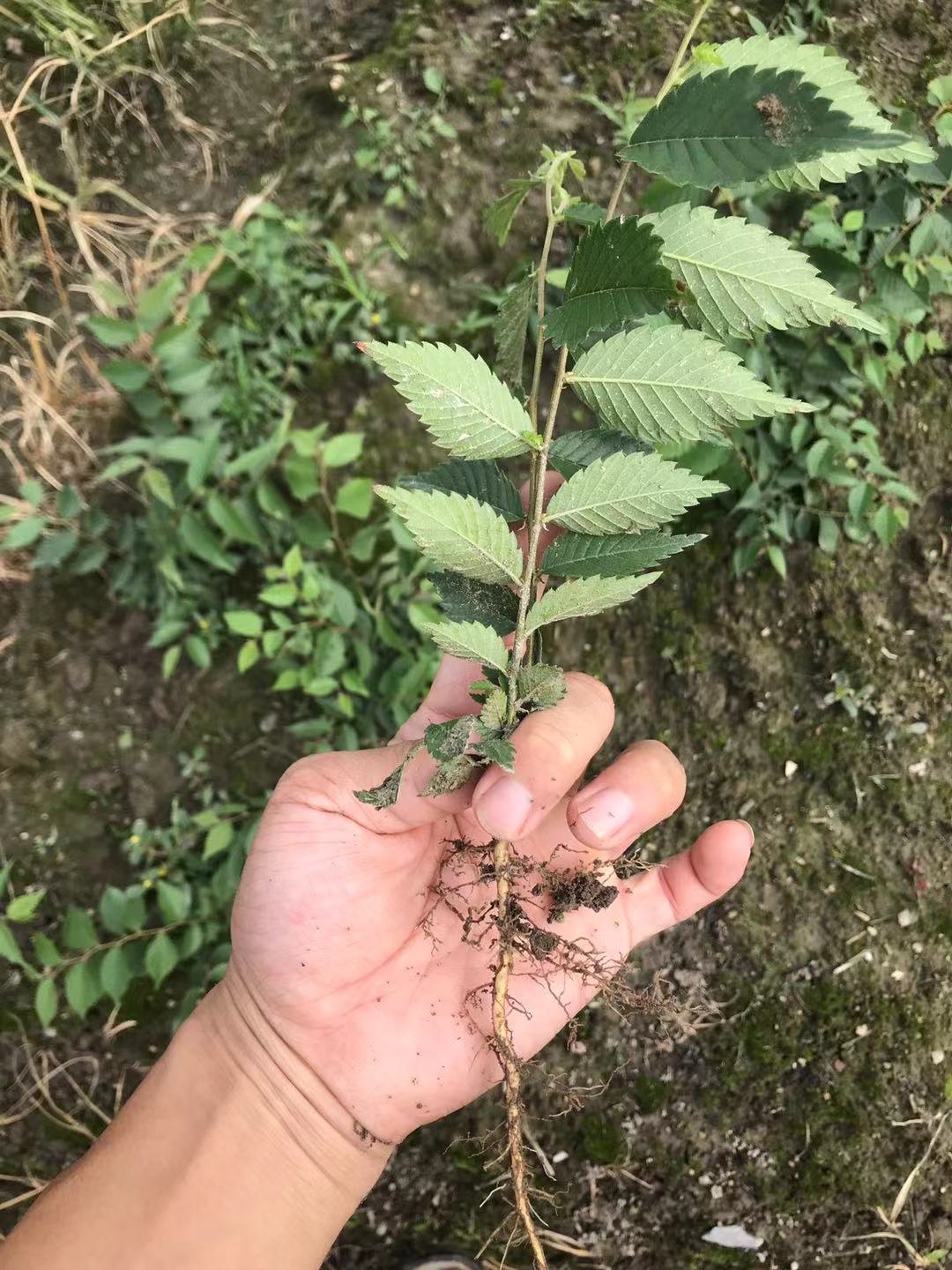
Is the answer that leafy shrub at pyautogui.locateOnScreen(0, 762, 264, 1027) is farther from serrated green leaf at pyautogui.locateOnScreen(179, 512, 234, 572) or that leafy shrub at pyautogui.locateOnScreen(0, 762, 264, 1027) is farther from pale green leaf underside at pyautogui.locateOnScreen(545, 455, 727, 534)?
pale green leaf underside at pyautogui.locateOnScreen(545, 455, 727, 534)

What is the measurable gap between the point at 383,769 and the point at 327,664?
76cm

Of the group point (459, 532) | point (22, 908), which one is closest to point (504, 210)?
point (459, 532)

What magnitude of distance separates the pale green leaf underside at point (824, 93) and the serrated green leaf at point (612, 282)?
175 millimetres

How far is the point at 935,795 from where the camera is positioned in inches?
90.9

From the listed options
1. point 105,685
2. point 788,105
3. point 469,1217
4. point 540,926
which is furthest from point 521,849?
point 105,685

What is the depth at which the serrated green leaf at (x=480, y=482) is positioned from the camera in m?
1.23

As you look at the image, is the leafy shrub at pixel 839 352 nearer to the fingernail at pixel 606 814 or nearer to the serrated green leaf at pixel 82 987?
the fingernail at pixel 606 814

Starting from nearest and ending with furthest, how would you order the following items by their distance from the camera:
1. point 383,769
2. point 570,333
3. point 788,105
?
point 788,105, point 570,333, point 383,769

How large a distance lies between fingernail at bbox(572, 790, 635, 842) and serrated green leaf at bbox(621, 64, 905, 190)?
3.02ft

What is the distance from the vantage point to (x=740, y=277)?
3.37 ft

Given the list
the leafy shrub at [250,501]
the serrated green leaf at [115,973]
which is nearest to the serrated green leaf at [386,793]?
the leafy shrub at [250,501]

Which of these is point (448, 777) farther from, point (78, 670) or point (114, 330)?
point (78, 670)

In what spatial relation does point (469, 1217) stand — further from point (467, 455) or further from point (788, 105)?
point (788, 105)

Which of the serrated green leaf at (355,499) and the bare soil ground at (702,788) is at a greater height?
the serrated green leaf at (355,499)
